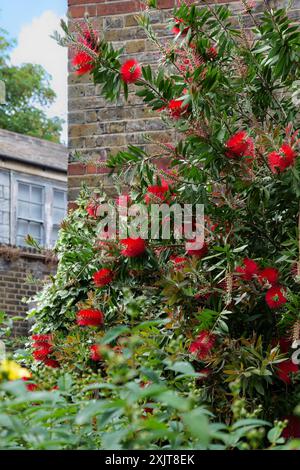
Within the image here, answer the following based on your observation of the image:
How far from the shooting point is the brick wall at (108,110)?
5.82 m

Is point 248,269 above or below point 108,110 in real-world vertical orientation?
below

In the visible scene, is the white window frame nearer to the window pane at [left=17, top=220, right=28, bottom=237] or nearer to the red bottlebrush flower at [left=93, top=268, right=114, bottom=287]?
the window pane at [left=17, top=220, right=28, bottom=237]

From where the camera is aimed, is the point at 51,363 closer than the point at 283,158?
No

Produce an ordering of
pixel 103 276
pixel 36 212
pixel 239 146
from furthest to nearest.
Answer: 1. pixel 36 212
2. pixel 103 276
3. pixel 239 146

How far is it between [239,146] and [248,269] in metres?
0.47

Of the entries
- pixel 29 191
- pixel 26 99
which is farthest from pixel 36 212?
pixel 26 99

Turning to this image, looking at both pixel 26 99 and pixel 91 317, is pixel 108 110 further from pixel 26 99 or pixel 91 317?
pixel 26 99

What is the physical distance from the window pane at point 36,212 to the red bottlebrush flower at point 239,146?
15.2 metres

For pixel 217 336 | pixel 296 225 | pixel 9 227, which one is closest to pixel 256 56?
pixel 296 225

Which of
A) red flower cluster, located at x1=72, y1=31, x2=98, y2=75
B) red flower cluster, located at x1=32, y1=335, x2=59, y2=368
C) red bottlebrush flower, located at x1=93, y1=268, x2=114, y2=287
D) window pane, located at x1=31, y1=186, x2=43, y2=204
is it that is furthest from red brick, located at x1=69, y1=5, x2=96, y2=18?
window pane, located at x1=31, y1=186, x2=43, y2=204

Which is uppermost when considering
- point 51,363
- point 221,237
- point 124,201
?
point 124,201

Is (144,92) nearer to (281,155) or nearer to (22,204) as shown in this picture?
(281,155)

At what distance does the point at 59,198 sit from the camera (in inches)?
750
